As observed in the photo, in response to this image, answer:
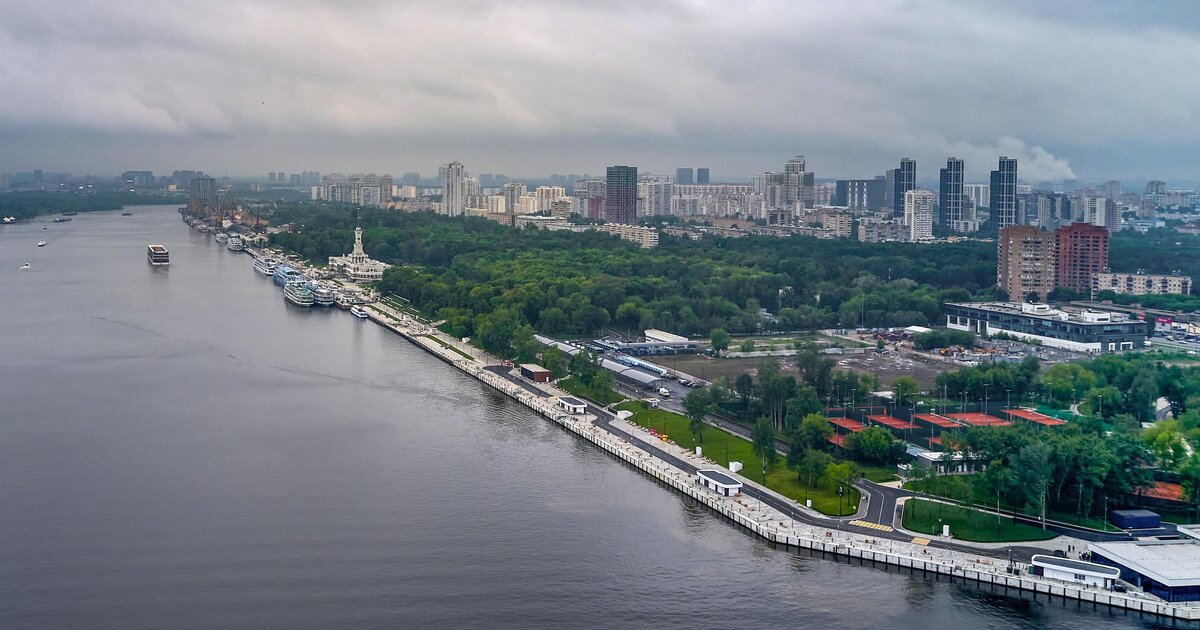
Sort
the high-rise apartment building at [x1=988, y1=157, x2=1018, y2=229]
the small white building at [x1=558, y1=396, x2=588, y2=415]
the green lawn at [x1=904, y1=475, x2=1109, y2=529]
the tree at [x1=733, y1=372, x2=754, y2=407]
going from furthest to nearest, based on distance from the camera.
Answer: the high-rise apartment building at [x1=988, y1=157, x2=1018, y2=229], the small white building at [x1=558, y1=396, x2=588, y2=415], the tree at [x1=733, y1=372, x2=754, y2=407], the green lawn at [x1=904, y1=475, x2=1109, y2=529]

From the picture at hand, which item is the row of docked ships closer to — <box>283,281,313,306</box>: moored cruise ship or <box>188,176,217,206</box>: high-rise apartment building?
<box>283,281,313,306</box>: moored cruise ship

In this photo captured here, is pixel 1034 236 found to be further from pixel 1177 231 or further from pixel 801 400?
pixel 1177 231

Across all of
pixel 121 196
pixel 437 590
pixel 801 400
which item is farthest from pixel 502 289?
pixel 121 196

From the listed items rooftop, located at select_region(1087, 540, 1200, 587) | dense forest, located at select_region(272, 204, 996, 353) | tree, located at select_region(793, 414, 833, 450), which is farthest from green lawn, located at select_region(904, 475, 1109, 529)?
dense forest, located at select_region(272, 204, 996, 353)

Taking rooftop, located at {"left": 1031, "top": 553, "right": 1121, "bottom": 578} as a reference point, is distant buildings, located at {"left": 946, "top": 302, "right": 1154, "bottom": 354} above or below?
above

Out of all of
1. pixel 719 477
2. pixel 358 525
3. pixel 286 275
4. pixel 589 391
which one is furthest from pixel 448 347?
pixel 286 275
